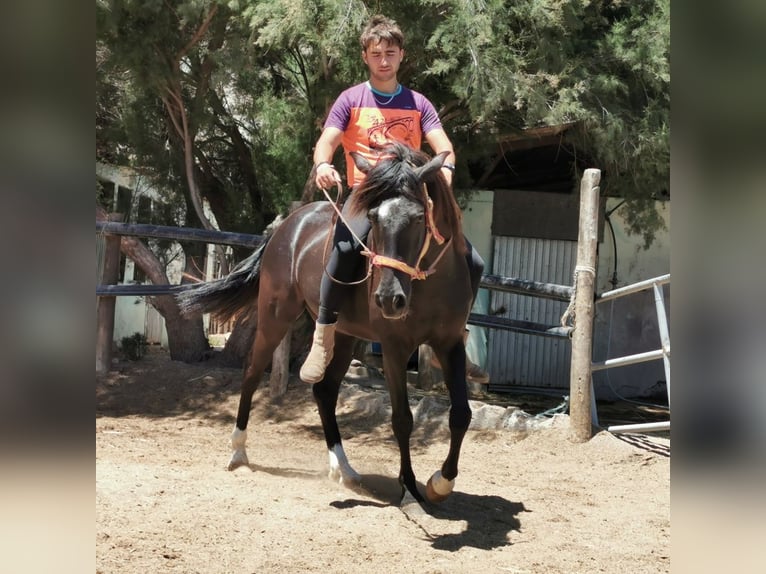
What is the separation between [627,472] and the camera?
4.85 meters

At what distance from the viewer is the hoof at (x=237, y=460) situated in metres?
4.77

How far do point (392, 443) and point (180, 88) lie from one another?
13.4 ft

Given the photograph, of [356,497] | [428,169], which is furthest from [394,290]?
[356,497]

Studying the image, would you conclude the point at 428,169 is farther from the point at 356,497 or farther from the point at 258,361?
the point at 258,361

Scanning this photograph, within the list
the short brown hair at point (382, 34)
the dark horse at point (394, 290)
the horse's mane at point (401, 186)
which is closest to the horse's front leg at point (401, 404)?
the dark horse at point (394, 290)

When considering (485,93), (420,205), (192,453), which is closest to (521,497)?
(420,205)

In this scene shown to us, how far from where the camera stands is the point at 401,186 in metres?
3.32

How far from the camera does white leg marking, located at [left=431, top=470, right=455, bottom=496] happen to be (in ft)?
12.5

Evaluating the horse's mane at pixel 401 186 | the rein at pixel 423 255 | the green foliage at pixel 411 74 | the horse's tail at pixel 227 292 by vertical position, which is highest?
the green foliage at pixel 411 74

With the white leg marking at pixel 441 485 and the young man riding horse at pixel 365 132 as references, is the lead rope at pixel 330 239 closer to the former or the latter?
the young man riding horse at pixel 365 132

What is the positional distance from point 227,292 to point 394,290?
2768 mm

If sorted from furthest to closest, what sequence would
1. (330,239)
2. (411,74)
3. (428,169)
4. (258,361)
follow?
1. (411,74)
2. (258,361)
3. (330,239)
4. (428,169)

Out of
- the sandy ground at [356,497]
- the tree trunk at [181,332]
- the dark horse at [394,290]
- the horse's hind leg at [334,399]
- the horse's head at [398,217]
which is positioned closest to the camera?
the sandy ground at [356,497]
